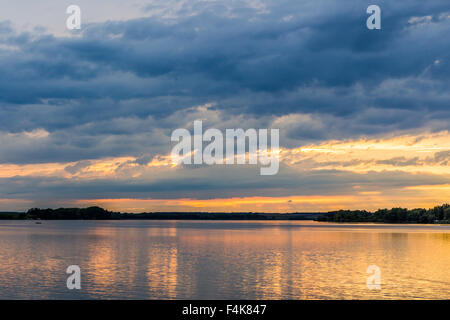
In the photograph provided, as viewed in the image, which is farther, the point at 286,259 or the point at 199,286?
the point at 286,259

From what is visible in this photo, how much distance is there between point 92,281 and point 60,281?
318 centimetres

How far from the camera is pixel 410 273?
2274 inches
